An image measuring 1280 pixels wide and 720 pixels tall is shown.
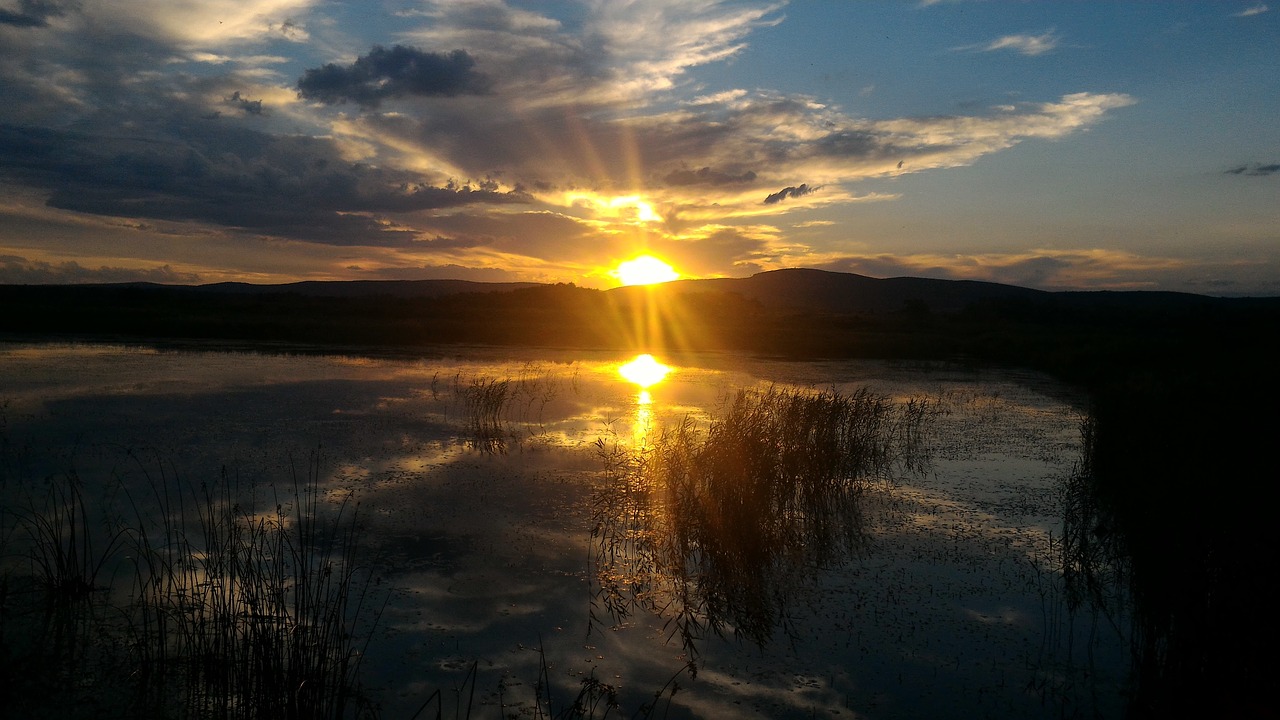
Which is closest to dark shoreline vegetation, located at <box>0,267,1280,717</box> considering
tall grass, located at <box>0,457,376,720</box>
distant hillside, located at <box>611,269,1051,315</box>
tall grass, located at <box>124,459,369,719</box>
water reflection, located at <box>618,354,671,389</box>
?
tall grass, located at <box>0,457,376,720</box>

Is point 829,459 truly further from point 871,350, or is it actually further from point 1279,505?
point 871,350

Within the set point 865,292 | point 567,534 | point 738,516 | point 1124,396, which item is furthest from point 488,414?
point 865,292

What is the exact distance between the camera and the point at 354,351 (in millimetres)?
33938

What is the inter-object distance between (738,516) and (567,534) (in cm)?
207

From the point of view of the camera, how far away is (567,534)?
9633mm

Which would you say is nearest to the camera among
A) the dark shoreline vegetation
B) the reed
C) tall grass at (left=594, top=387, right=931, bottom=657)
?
the dark shoreline vegetation

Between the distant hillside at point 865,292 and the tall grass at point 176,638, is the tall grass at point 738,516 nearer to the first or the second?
the tall grass at point 176,638

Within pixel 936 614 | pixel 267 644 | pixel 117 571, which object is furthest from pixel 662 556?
pixel 117 571

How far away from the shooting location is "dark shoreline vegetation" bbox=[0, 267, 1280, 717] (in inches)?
238

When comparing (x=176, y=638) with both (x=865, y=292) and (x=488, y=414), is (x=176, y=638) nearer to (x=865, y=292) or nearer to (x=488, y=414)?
(x=488, y=414)

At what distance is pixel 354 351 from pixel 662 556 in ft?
91.9

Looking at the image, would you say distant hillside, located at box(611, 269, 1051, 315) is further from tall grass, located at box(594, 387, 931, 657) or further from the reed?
tall grass, located at box(594, 387, 931, 657)

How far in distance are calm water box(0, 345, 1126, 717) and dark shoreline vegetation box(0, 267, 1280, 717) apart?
A: 63cm

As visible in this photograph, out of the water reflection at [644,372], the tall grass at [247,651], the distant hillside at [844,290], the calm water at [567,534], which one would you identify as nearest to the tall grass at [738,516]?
the calm water at [567,534]
